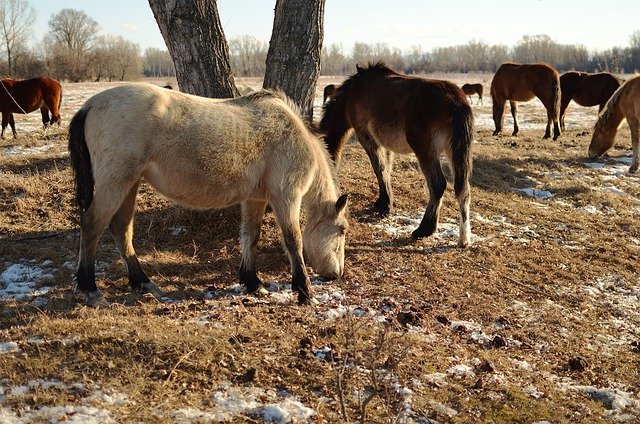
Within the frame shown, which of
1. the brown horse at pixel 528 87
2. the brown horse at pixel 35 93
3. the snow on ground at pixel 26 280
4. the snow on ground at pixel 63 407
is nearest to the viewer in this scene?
the snow on ground at pixel 63 407

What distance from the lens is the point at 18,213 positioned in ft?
23.4

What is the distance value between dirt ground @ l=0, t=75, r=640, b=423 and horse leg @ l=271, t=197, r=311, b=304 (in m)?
0.18

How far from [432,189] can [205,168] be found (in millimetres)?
3438

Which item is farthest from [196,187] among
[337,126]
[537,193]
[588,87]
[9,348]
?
[588,87]

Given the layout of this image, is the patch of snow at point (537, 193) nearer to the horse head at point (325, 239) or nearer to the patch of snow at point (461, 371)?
the horse head at point (325, 239)

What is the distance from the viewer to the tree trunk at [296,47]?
7398mm

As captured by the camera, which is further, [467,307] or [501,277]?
[501,277]

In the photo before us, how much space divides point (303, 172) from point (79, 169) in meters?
2.04

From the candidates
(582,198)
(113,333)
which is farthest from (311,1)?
(582,198)

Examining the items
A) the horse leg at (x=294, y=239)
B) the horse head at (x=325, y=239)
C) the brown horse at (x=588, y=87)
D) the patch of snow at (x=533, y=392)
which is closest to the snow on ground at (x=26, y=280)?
the horse leg at (x=294, y=239)

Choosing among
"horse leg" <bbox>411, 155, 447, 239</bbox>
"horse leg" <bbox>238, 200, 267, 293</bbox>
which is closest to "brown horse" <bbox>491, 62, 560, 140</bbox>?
"horse leg" <bbox>411, 155, 447, 239</bbox>

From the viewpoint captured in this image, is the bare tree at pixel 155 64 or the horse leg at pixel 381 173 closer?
the horse leg at pixel 381 173

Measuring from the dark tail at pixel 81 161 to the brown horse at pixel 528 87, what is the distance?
14583 millimetres

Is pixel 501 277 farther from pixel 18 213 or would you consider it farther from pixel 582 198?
pixel 18 213
